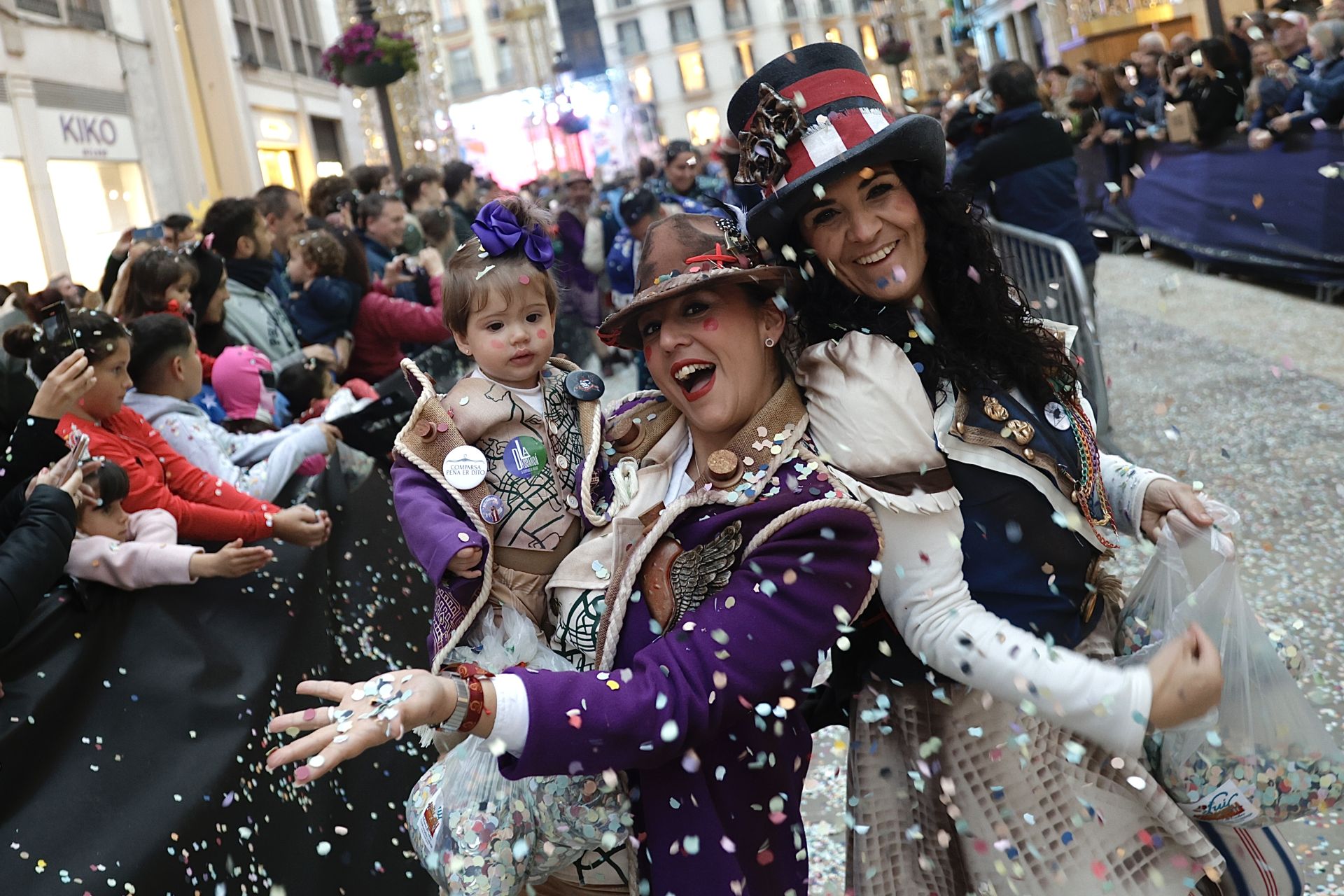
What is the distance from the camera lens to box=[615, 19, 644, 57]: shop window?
60906mm

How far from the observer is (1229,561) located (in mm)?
1936

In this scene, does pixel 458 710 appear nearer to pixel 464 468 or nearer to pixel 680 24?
pixel 464 468

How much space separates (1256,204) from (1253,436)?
3866 mm

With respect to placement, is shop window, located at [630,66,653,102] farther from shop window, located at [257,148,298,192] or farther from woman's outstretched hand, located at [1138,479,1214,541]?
woman's outstretched hand, located at [1138,479,1214,541]

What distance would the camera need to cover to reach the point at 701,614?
1767 millimetres

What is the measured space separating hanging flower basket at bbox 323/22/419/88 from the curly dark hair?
836 cm

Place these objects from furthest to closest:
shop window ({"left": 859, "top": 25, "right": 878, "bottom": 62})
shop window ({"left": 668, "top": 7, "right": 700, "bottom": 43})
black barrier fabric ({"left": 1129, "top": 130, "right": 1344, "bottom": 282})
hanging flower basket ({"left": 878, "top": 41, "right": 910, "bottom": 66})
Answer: shop window ({"left": 668, "top": 7, "right": 700, "bottom": 43})
shop window ({"left": 859, "top": 25, "right": 878, "bottom": 62})
hanging flower basket ({"left": 878, "top": 41, "right": 910, "bottom": 66})
black barrier fabric ({"left": 1129, "top": 130, "right": 1344, "bottom": 282})

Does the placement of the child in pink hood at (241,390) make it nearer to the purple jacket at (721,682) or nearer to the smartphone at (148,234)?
the smartphone at (148,234)

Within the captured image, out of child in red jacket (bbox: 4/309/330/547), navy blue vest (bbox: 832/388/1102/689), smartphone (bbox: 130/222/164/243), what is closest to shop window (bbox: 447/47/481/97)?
smartphone (bbox: 130/222/164/243)

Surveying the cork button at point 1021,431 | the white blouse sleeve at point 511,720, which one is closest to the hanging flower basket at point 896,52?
the cork button at point 1021,431

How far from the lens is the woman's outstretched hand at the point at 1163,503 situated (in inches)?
79.6

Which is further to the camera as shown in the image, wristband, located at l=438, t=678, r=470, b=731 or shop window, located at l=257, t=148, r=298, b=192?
shop window, located at l=257, t=148, r=298, b=192

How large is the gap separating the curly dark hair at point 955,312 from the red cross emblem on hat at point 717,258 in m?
0.17

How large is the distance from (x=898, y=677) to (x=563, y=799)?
1.89ft
